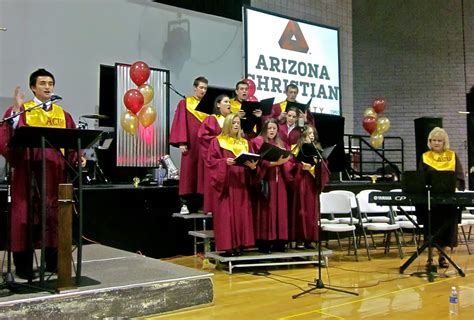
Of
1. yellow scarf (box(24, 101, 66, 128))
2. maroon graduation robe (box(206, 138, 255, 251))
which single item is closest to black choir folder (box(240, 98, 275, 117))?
maroon graduation robe (box(206, 138, 255, 251))

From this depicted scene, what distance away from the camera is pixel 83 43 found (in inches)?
336

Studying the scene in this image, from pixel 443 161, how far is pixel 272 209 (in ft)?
5.94

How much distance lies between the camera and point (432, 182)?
16.3 feet

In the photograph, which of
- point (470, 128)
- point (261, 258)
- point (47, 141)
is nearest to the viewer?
point (47, 141)

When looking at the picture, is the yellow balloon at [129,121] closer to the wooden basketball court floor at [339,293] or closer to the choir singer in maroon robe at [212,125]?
the choir singer in maroon robe at [212,125]

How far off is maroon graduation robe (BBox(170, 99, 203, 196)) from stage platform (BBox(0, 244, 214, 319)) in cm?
181

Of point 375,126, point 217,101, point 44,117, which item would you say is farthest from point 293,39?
point 44,117

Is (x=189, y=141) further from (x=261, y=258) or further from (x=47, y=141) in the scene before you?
(x=47, y=141)

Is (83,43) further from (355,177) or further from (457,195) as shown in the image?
(457,195)

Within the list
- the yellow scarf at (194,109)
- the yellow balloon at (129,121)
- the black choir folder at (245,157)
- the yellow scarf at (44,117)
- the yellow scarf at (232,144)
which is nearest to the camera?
the yellow scarf at (44,117)

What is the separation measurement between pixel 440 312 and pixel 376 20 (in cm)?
1050

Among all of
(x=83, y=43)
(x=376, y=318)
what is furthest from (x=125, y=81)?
(x=376, y=318)

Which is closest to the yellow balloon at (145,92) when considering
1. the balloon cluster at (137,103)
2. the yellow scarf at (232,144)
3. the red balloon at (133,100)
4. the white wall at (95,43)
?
the balloon cluster at (137,103)

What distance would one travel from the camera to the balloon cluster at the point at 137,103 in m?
7.47
